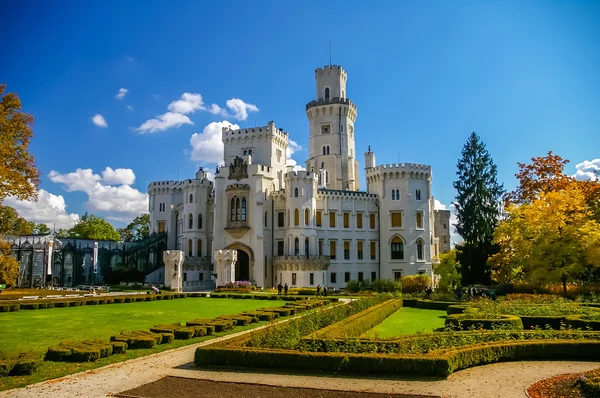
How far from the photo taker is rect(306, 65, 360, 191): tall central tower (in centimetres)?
6669

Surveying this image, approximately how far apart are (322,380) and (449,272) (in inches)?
1420

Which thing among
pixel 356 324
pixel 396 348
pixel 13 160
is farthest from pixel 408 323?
pixel 13 160

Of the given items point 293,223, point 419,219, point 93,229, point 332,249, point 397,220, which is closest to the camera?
point 293,223

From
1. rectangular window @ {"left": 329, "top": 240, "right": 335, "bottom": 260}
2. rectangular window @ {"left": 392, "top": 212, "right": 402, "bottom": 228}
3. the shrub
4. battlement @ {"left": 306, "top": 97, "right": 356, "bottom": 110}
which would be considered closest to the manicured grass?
the shrub

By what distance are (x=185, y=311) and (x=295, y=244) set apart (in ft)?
86.1

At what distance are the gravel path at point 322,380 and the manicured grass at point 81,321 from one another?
452 cm

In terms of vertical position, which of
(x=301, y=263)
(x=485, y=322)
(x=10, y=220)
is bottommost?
(x=485, y=322)

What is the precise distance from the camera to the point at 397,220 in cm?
5903

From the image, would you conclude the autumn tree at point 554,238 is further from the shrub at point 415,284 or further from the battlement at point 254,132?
the battlement at point 254,132

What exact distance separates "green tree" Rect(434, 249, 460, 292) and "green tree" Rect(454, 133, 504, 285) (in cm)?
113

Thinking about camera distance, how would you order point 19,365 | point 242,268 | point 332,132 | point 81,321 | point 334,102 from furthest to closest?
1. point 332,132
2. point 334,102
3. point 242,268
4. point 81,321
5. point 19,365

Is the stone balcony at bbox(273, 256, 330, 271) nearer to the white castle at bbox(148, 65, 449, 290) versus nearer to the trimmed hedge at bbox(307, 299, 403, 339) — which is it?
the white castle at bbox(148, 65, 449, 290)

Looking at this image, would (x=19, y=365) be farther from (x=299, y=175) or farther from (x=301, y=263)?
(x=299, y=175)

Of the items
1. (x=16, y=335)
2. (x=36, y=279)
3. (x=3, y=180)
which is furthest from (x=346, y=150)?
(x=16, y=335)
